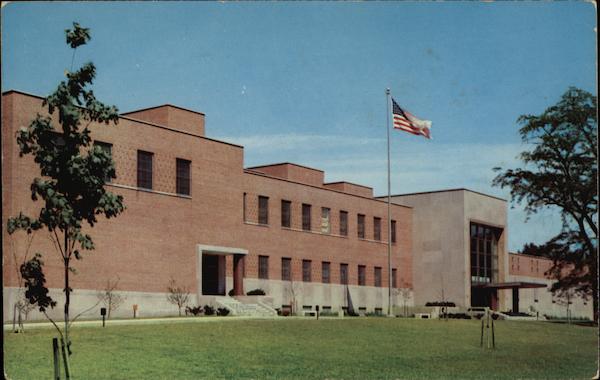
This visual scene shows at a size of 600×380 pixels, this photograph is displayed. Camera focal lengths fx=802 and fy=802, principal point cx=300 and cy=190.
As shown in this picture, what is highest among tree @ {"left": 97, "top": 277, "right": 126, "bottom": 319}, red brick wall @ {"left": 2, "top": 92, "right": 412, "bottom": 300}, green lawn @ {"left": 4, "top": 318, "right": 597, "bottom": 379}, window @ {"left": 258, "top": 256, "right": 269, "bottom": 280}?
red brick wall @ {"left": 2, "top": 92, "right": 412, "bottom": 300}

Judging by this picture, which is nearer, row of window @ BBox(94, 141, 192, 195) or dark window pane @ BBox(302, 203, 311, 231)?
row of window @ BBox(94, 141, 192, 195)

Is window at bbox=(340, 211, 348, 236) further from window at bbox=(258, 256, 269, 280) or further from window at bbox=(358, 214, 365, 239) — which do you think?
window at bbox=(258, 256, 269, 280)

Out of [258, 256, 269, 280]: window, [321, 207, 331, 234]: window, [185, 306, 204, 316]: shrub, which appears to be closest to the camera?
[185, 306, 204, 316]: shrub

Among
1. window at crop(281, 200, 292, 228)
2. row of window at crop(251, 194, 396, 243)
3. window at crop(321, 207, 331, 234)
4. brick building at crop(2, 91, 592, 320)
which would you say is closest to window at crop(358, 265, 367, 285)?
brick building at crop(2, 91, 592, 320)

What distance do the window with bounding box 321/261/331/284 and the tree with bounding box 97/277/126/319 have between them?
2309 centimetres

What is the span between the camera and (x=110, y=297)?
42156 millimetres

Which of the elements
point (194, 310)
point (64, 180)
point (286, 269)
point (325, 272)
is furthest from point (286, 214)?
point (64, 180)

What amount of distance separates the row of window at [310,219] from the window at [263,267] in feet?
8.45

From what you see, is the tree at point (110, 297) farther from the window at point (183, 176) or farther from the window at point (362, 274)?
the window at point (362, 274)

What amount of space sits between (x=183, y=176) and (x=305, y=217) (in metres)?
15.5

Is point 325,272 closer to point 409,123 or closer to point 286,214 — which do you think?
point 286,214

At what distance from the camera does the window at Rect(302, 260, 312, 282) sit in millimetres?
61203

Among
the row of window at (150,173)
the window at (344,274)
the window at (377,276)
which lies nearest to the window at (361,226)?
the window at (377,276)

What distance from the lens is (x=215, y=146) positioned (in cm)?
5169
